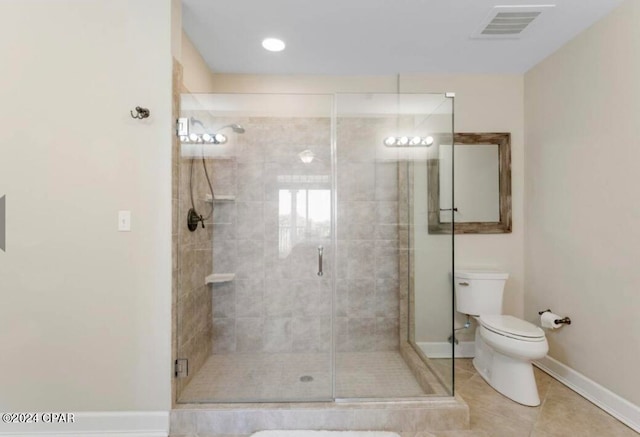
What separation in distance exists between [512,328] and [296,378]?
1.52 m

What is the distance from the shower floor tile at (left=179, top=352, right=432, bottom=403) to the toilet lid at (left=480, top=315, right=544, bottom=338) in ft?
2.19

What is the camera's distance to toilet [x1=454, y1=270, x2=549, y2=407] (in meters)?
2.04

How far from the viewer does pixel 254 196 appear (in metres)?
2.29

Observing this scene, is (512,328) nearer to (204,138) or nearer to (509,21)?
(509,21)

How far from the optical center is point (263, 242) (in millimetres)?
2359

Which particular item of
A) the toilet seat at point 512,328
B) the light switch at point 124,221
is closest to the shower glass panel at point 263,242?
the light switch at point 124,221

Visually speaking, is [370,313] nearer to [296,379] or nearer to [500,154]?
[296,379]

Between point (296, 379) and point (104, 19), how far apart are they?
250 cm

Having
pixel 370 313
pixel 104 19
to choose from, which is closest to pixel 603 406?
pixel 370 313

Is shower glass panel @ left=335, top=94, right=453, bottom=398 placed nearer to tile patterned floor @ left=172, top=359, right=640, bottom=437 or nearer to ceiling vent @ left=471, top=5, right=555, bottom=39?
tile patterned floor @ left=172, top=359, right=640, bottom=437

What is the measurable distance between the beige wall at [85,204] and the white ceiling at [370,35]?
0.55 metres

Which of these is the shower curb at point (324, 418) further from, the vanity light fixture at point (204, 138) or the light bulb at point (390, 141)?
the light bulb at point (390, 141)

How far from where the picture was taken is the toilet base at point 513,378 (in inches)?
81.0

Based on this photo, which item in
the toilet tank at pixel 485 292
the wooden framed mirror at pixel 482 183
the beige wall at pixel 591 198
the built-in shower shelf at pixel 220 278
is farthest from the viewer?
the wooden framed mirror at pixel 482 183
